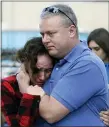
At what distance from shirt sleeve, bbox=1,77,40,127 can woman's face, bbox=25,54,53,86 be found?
113 millimetres

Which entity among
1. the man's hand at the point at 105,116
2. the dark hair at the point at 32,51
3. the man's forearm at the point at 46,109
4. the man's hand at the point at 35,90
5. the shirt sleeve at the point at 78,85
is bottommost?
the man's hand at the point at 105,116

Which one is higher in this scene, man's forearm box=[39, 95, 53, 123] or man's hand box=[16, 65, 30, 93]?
man's hand box=[16, 65, 30, 93]

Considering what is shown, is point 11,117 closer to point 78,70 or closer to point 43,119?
point 43,119

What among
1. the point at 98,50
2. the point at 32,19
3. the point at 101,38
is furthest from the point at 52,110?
the point at 32,19

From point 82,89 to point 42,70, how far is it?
30 cm

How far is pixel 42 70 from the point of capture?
1473 millimetres

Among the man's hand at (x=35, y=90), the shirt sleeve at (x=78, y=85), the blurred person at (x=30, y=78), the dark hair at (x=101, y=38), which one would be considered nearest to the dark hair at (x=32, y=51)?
the blurred person at (x=30, y=78)

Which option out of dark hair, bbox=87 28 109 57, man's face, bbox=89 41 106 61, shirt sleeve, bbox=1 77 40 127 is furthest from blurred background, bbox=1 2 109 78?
shirt sleeve, bbox=1 77 40 127

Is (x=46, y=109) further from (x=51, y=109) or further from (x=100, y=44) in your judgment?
(x=100, y=44)

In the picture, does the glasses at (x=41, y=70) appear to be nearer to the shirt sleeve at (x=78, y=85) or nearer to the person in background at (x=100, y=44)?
the shirt sleeve at (x=78, y=85)

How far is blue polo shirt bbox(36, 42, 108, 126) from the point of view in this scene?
1250 millimetres

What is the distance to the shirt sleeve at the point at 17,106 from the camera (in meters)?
1.31

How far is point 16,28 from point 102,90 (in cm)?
405

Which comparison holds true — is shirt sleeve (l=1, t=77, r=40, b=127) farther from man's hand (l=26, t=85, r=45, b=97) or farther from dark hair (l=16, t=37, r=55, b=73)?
dark hair (l=16, t=37, r=55, b=73)
